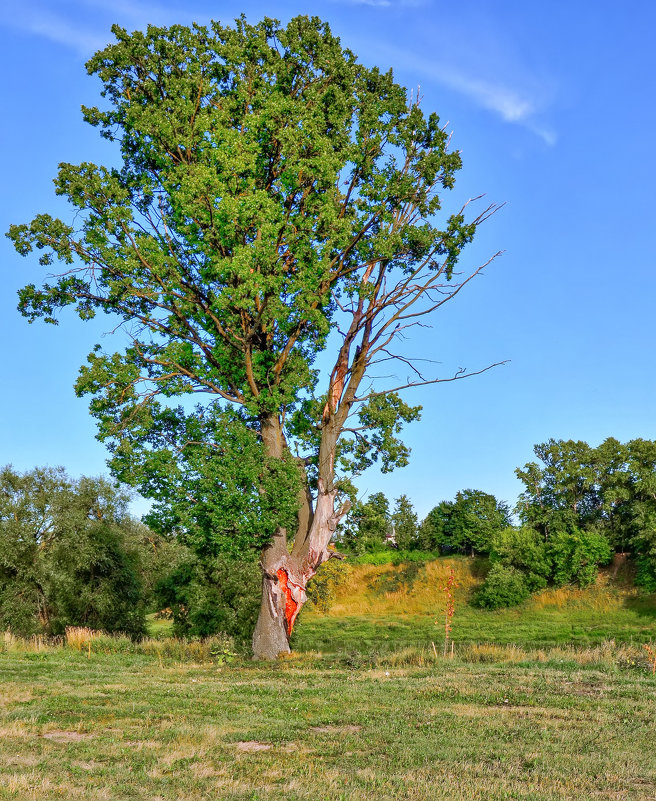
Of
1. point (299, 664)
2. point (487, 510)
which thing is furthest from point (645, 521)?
point (299, 664)

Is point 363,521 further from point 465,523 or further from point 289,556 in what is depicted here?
point 465,523

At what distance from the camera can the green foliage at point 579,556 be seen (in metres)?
50.4

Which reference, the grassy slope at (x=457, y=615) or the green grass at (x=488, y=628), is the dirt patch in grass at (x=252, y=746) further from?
the green grass at (x=488, y=628)

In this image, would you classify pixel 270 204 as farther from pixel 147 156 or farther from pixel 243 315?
pixel 147 156

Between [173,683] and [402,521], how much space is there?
57.7m

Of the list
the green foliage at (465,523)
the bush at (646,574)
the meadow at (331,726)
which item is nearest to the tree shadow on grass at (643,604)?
the bush at (646,574)

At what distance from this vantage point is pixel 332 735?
9.44 meters

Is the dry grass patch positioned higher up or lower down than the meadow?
higher up

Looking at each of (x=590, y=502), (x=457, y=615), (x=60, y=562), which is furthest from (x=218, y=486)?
(x=590, y=502)

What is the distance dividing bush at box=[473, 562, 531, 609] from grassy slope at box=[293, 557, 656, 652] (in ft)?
2.61

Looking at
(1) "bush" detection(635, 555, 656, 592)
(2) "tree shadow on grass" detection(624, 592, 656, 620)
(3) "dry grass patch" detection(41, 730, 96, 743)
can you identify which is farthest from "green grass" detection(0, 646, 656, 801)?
(1) "bush" detection(635, 555, 656, 592)

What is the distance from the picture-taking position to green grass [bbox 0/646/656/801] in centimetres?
708

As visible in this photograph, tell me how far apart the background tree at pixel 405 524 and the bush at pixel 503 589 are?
17.4 m

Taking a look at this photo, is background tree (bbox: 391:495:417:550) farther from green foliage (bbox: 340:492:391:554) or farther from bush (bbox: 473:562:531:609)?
green foliage (bbox: 340:492:391:554)
